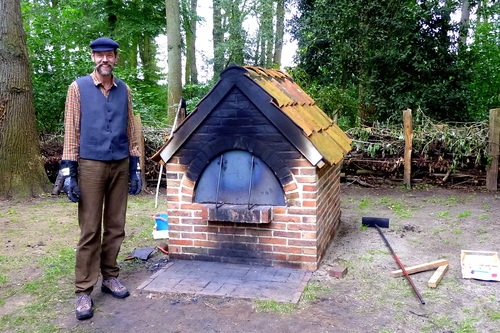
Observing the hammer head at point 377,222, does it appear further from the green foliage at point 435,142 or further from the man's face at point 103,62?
the man's face at point 103,62

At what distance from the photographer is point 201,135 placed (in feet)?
14.8

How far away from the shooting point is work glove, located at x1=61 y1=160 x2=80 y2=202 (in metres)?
3.46

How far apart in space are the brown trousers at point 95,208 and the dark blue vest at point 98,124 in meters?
0.09

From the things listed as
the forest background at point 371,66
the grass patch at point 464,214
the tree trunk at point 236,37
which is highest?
the tree trunk at point 236,37

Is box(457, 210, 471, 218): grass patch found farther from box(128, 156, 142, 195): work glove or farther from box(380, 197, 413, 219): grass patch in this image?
box(128, 156, 142, 195): work glove

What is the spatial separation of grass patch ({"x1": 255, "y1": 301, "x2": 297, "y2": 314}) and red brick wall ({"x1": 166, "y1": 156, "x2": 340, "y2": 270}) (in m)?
0.80

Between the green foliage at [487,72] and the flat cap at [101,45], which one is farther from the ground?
the green foliage at [487,72]

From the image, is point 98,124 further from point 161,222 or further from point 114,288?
point 161,222

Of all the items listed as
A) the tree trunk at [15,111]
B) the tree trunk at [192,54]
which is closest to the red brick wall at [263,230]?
the tree trunk at [15,111]

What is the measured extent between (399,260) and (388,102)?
7238 mm

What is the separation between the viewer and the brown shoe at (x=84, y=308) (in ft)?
11.4

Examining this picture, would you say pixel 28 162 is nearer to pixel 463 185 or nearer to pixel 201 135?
pixel 201 135

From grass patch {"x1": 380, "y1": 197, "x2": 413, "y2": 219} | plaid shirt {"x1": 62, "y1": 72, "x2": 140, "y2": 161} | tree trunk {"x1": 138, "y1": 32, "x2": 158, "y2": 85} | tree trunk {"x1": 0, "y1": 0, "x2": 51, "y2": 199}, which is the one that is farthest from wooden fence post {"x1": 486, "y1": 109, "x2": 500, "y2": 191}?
tree trunk {"x1": 138, "y1": 32, "x2": 158, "y2": 85}

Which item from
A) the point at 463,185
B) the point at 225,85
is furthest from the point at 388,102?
the point at 225,85
